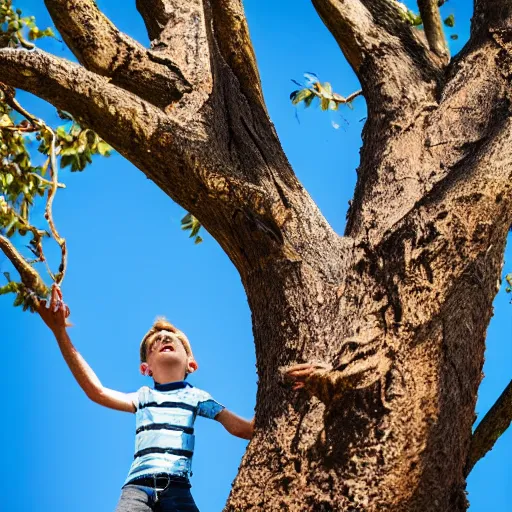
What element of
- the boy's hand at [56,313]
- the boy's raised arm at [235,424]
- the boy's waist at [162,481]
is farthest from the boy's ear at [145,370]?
the boy's hand at [56,313]

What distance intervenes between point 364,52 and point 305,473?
2.34 metres

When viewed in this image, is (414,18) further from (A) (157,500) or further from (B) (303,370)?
(A) (157,500)

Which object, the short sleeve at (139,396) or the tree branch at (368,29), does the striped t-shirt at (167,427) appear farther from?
the tree branch at (368,29)

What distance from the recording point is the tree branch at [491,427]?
9.68ft

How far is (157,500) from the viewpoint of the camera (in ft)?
11.8

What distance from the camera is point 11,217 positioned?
5641mm

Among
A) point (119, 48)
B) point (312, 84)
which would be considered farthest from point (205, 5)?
point (312, 84)

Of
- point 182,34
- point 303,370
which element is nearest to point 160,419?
point 303,370

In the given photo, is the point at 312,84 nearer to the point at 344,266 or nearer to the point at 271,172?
the point at 271,172

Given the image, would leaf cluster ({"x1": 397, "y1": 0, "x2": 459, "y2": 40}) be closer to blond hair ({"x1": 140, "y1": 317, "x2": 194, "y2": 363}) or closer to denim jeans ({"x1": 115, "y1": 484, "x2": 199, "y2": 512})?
blond hair ({"x1": 140, "y1": 317, "x2": 194, "y2": 363})

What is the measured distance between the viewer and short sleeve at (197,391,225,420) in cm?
392

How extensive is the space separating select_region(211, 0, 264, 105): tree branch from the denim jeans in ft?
6.31

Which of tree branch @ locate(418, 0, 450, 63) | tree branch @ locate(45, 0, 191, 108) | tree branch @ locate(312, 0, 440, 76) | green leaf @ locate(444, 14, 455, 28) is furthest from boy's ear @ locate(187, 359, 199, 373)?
green leaf @ locate(444, 14, 455, 28)

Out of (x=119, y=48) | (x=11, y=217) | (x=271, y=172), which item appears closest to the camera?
(x=271, y=172)
